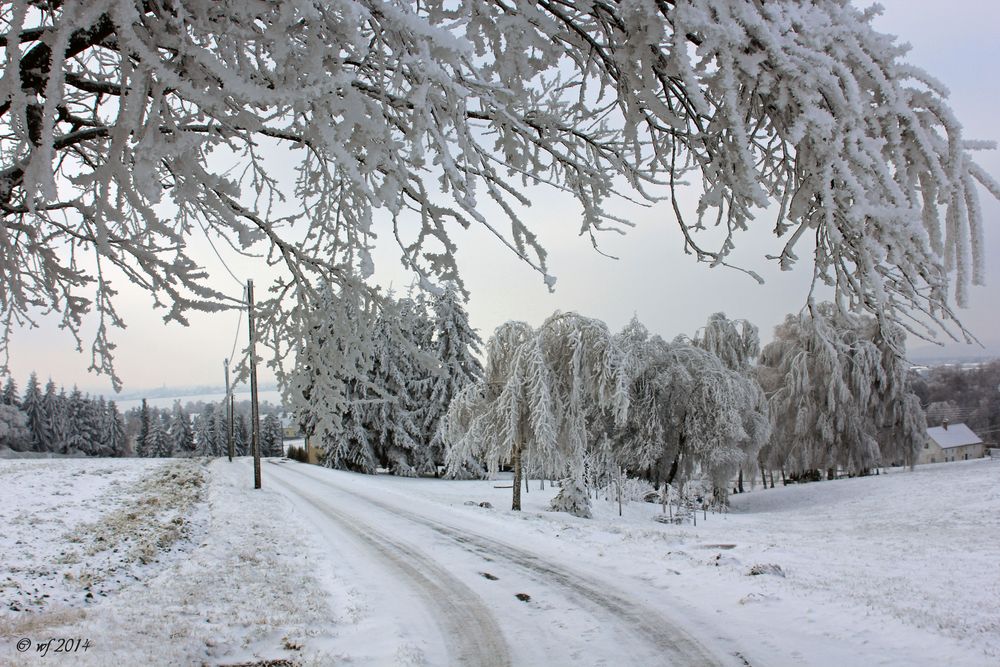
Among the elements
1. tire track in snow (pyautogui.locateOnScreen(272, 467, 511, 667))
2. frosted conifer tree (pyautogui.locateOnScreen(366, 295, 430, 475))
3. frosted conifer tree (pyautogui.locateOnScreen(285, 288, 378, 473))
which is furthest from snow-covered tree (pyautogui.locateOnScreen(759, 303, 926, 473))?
frosted conifer tree (pyautogui.locateOnScreen(285, 288, 378, 473))

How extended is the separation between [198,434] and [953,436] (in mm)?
79649

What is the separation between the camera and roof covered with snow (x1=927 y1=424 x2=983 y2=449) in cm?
6278

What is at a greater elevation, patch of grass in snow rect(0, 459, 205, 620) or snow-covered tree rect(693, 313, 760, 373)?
snow-covered tree rect(693, 313, 760, 373)

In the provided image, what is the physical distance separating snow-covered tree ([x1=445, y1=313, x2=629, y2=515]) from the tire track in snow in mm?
6184

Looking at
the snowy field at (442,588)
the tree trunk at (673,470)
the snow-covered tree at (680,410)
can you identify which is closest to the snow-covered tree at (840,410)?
the snow-covered tree at (680,410)

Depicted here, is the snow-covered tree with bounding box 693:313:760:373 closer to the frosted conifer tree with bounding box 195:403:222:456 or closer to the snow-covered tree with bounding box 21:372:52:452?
the frosted conifer tree with bounding box 195:403:222:456

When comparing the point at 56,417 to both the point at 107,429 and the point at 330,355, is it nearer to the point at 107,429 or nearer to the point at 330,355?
the point at 107,429

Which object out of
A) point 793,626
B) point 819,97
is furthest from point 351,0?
point 793,626

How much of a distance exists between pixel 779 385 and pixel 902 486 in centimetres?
643

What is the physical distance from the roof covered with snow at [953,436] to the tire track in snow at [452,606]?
2784 inches

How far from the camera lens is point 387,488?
21.6 m

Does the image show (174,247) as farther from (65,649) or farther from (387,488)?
(387,488)

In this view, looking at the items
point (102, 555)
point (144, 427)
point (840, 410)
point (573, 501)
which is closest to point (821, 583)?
point (102, 555)

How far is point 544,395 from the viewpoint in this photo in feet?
52.0
